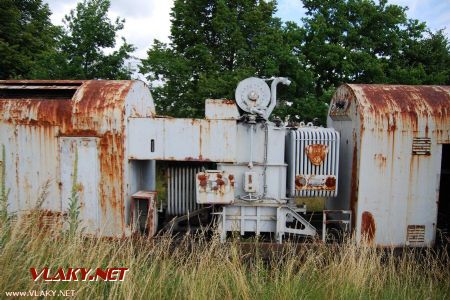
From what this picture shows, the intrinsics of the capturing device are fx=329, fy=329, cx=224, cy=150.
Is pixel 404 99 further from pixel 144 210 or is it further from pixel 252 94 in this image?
pixel 144 210

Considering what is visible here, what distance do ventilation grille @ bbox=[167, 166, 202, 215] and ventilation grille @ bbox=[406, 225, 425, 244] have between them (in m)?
3.76

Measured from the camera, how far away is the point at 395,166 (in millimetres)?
5375

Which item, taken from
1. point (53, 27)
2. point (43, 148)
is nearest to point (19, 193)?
point (43, 148)

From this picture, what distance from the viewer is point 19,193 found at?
18.1 ft

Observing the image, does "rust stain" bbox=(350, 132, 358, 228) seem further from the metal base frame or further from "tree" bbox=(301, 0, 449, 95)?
"tree" bbox=(301, 0, 449, 95)

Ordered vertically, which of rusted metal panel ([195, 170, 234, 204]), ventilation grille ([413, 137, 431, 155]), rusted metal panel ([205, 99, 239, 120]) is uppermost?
rusted metal panel ([205, 99, 239, 120])

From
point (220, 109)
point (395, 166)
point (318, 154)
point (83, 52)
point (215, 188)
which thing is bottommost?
point (215, 188)

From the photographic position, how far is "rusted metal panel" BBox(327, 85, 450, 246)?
5.34 metres

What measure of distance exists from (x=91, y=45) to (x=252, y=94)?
8652mm

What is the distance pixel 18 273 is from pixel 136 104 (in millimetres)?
3644

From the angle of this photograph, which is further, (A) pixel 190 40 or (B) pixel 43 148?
(A) pixel 190 40

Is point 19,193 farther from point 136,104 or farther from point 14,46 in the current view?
point 14,46

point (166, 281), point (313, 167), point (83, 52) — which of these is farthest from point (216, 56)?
point (166, 281)

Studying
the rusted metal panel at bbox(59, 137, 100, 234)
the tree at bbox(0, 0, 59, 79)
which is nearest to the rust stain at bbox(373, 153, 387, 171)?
the rusted metal panel at bbox(59, 137, 100, 234)
